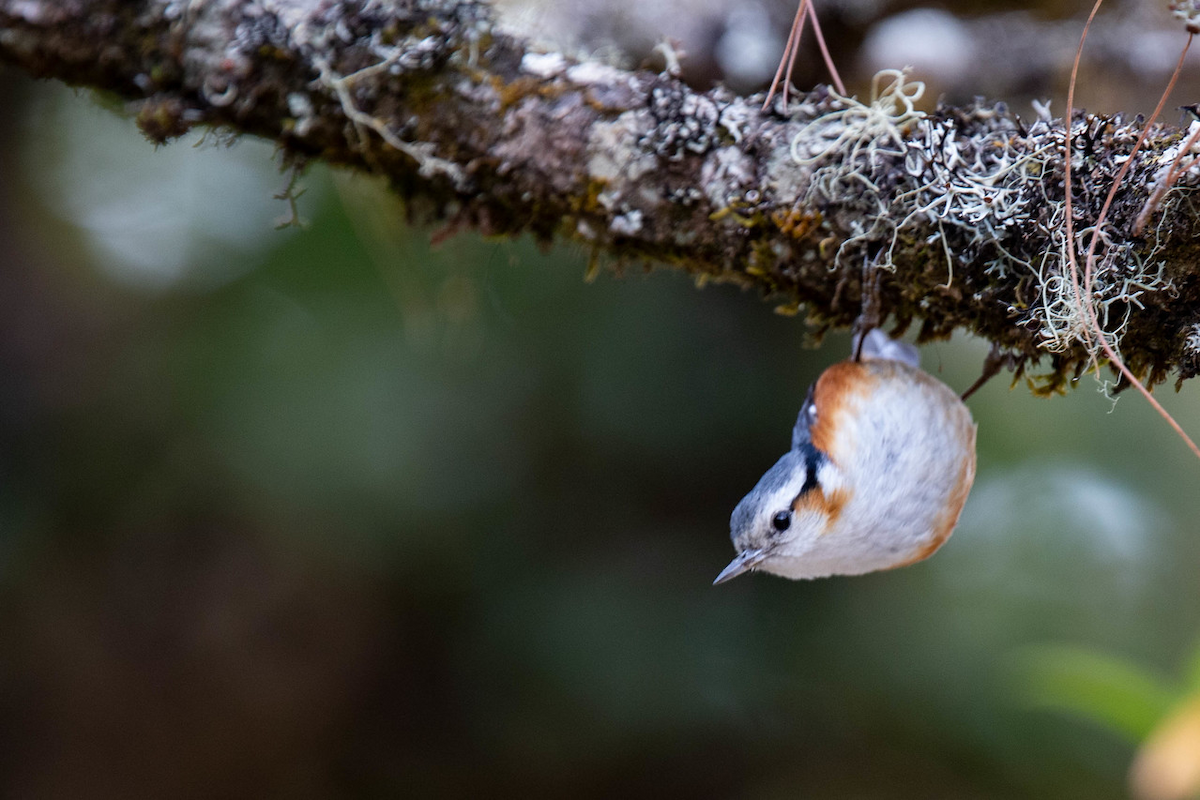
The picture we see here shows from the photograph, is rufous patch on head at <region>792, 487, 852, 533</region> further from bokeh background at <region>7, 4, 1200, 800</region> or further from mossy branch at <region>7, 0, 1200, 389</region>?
bokeh background at <region>7, 4, 1200, 800</region>

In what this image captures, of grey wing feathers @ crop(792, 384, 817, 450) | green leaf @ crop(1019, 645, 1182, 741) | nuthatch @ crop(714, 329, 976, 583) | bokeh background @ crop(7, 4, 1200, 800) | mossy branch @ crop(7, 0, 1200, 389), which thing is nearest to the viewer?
mossy branch @ crop(7, 0, 1200, 389)

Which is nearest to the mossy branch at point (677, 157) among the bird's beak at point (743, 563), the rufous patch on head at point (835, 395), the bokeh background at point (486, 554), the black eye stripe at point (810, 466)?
the rufous patch on head at point (835, 395)

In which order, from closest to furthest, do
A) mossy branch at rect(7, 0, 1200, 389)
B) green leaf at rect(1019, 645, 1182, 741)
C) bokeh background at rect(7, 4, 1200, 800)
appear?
mossy branch at rect(7, 0, 1200, 389) → green leaf at rect(1019, 645, 1182, 741) → bokeh background at rect(7, 4, 1200, 800)

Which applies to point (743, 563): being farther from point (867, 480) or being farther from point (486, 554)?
point (486, 554)

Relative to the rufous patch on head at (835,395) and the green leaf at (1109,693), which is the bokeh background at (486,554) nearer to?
the green leaf at (1109,693)

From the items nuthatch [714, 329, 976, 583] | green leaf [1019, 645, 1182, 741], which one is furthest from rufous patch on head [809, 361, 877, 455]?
green leaf [1019, 645, 1182, 741]

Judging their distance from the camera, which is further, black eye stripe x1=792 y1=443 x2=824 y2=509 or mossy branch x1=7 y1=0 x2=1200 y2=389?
black eye stripe x1=792 y1=443 x2=824 y2=509

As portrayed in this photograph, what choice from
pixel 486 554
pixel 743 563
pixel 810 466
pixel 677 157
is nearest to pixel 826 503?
pixel 810 466
